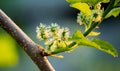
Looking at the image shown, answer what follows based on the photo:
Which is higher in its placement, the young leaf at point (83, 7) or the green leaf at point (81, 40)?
the young leaf at point (83, 7)

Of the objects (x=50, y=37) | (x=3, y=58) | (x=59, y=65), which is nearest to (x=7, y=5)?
(x=59, y=65)

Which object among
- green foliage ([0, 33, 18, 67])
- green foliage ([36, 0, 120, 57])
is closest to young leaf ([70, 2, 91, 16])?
green foliage ([36, 0, 120, 57])

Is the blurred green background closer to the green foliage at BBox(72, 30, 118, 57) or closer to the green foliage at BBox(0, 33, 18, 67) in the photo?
the green foliage at BBox(0, 33, 18, 67)

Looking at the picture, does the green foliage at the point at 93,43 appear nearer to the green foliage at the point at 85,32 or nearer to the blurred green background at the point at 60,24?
the green foliage at the point at 85,32

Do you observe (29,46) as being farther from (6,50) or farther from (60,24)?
(60,24)

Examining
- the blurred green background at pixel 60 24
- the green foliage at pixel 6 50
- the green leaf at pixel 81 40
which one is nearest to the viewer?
the green leaf at pixel 81 40

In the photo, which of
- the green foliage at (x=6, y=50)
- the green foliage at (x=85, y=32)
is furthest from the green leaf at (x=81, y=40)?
the green foliage at (x=6, y=50)

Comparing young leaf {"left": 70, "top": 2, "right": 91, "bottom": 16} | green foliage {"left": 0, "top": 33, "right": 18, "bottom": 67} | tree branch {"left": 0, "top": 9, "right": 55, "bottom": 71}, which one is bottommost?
green foliage {"left": 0, "top": 33, "right": 18, "bottom": 67}
